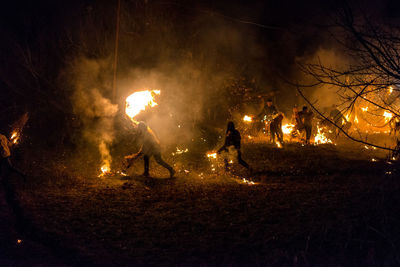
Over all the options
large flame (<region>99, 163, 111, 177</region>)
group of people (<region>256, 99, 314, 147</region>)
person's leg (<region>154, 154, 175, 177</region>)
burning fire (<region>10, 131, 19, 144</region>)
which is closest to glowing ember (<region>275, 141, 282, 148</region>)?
group of people (<region>256, 99, 314, 147</region>)

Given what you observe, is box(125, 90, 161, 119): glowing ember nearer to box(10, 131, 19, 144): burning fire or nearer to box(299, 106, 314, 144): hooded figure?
box(10, 131, 19, 144): burning fire

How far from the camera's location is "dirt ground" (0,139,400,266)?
4.87 m

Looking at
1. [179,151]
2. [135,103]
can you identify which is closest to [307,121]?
[179,151]

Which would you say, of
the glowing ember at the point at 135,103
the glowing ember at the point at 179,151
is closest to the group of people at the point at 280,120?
the glowing ember at the point at 179,151

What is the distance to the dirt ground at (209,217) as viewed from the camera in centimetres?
487

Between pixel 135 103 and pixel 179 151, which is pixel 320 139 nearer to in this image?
pixel 179 151

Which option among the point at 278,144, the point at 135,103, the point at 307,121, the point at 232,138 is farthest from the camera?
the point at 307,121

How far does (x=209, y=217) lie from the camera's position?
20.4 feet

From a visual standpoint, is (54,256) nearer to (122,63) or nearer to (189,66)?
(122,63)

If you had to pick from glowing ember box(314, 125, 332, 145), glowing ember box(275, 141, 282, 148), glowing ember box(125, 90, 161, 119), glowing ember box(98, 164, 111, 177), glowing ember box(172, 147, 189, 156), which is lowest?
glowing ember box(98, 164, 111, 177)

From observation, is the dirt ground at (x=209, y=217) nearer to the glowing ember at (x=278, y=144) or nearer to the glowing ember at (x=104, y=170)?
the glowing ember at (x=104, y=170)

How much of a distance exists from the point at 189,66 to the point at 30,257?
11.2 metres

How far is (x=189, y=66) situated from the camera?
48.4ft

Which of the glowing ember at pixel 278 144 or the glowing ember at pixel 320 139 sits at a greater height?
the glowing ember at pixel 320 139
